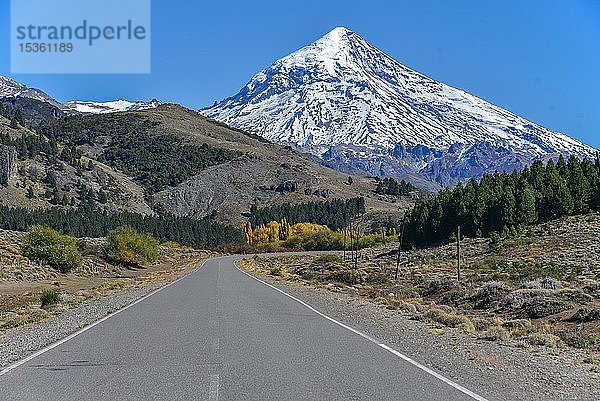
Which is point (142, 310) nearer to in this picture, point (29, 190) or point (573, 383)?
point (573, 383)

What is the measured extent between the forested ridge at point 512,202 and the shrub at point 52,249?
42.9m

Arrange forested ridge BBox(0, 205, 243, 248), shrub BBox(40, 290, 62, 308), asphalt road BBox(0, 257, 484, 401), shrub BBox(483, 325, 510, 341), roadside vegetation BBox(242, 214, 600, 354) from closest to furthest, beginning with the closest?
asphalt road BBox(0, 257, 484, 401)
shrub BBox(483, 325, 510, 341)
roadside vegetation BBox(242, 214, 600, 354)
shrub BBox(40, 290, 62, 308)
forested ridge BBox(0, 205, 243, 248)

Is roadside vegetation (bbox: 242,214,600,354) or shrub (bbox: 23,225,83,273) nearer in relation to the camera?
roadside vegetation (bbox: 242,214,600,354)

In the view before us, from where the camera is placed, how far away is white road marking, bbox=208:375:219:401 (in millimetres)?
8812

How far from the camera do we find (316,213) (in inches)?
7347

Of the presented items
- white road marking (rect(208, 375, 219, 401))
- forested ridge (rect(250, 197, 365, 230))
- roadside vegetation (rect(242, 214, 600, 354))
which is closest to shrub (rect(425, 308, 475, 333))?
roadside vegetation (rect(242, 214, 600, 354))

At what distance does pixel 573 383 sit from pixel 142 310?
16.6 metres

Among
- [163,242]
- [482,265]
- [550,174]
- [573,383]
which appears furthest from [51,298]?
[163,242]

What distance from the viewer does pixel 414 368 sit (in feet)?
36.8

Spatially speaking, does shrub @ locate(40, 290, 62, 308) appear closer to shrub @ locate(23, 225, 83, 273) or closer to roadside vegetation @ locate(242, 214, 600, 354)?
roadside vegetation @ locate(242, 214, 600, 354)

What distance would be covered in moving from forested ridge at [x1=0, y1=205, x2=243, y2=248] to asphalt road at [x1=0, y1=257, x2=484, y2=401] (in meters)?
106

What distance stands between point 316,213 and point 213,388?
177285 mm

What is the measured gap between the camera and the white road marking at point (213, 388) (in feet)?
28.9

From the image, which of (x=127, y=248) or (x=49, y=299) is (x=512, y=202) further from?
(x=49, y=299)
